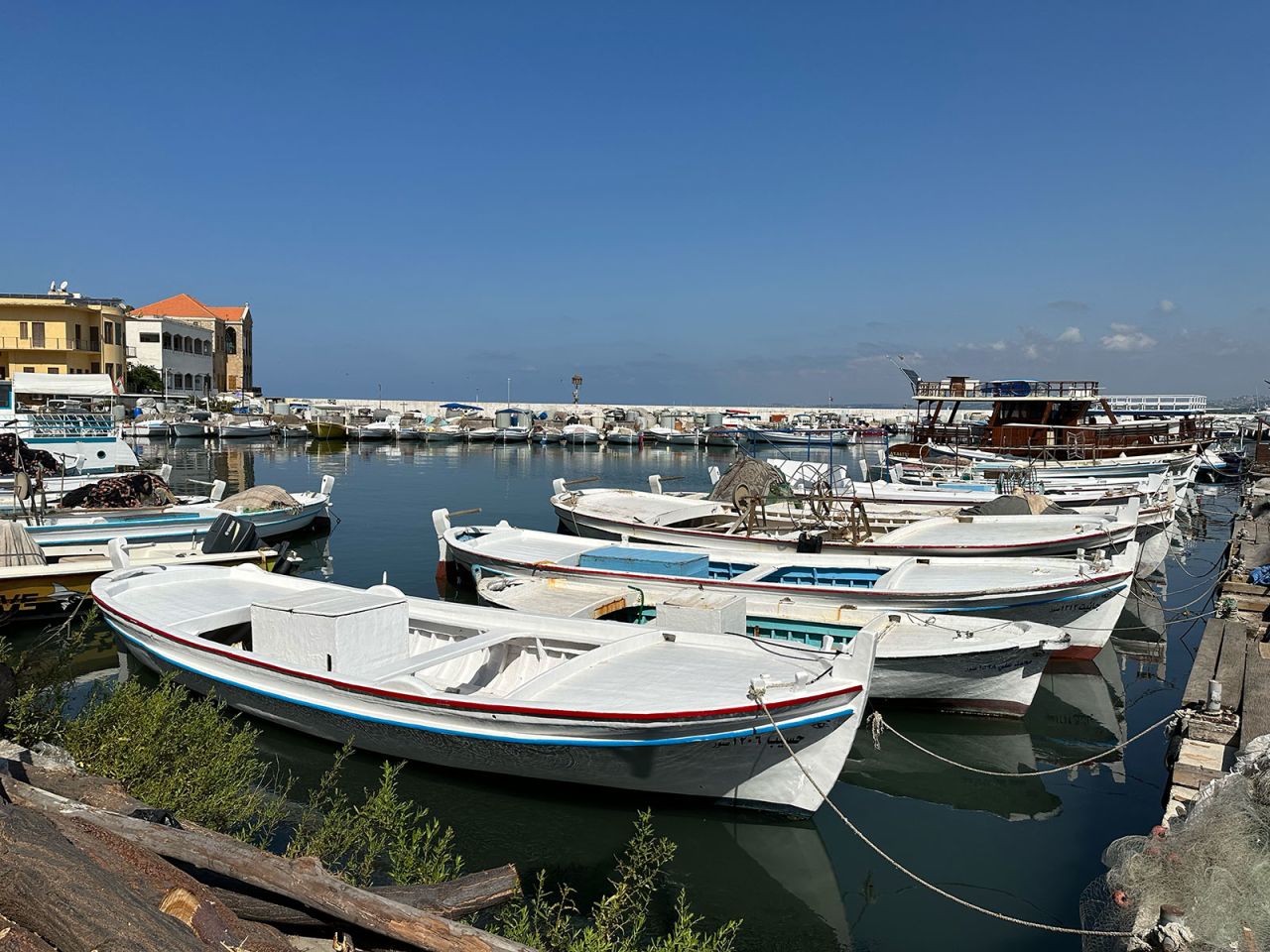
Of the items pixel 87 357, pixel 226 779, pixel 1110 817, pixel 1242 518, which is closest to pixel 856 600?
pixel 1110 817

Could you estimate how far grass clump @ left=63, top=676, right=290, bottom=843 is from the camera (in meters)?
6.76

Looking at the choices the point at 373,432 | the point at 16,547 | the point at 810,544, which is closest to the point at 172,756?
the point at 16,547

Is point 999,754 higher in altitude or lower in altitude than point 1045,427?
lower

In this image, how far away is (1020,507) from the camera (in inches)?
816

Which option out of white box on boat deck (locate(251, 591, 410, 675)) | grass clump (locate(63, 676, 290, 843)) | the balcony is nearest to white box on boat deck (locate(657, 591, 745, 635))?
white box on boat deck (locate(251, 591, 410, 675))

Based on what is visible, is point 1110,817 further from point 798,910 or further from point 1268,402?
point 1268,402

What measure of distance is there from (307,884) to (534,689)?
163 inches

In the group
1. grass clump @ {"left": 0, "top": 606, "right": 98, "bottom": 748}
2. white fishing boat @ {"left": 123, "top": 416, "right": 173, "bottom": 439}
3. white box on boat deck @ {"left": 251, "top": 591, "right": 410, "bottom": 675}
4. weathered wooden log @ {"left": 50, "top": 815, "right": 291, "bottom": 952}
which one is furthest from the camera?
white fishing boat @ {"left": 123, "top": 416, "right": 173, "bottom": 439}

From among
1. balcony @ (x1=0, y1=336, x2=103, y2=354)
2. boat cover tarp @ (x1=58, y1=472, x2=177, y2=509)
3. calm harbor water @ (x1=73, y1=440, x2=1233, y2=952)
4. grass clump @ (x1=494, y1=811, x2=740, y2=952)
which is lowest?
calm harbor water @ (x1=73, y1=440, x2=1233, y2=952)

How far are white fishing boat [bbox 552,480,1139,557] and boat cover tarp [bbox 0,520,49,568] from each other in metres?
11.0

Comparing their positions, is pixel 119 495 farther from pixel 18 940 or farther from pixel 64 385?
pixel 64 385

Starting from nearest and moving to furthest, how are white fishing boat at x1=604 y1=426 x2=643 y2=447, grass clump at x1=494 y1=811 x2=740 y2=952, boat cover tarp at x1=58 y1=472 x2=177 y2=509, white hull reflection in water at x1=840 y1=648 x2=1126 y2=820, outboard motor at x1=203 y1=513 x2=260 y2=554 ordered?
grass clump at x1=494 y1=811 x2=740 y2=952 → white hull reflection in water at x1=840 y1=648 x2=1126 y2=820 → outboard motor at x1=203 y1=513 x2=260 y2=554 → boat cover tarp at x1=58 y1=472 x2=177 y2=509 → white fishing boat at x1=604 y1=426 x2=643 y2=447

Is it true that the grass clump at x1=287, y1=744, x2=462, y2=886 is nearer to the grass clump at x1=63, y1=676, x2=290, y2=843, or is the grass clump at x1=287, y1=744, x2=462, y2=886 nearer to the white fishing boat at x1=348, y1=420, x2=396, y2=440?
the grass clump at x1=63, y1=676, x2=290, y2=843

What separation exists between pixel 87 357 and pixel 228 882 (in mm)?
71795
